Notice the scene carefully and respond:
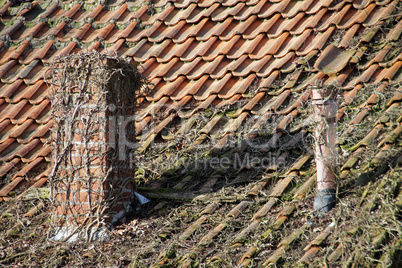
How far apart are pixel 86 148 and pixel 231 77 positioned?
197 centimetres

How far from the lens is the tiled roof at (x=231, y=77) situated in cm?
396

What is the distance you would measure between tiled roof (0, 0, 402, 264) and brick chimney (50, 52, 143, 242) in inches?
27.7

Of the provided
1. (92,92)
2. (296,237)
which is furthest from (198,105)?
(296,237)

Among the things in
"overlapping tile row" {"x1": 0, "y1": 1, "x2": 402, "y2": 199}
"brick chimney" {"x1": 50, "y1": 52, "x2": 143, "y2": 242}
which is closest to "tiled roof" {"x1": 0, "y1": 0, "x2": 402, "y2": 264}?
"overlapping tile row" {"x1": 0, "y1": 1, "x2": 402, "y2": 199}

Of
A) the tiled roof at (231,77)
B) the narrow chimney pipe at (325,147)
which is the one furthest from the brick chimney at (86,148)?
the narrow chimney pipe at (325,147)

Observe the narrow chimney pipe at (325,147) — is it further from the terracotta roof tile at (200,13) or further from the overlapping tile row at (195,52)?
the terracotta roof tile at (200,13)

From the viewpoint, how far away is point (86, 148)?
382cm

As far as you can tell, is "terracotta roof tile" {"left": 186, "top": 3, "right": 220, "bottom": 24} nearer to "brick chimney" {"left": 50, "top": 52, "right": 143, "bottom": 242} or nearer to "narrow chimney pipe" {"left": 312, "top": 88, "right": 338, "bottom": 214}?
"brick chimney" {"left": 50, "top": 52, "right": 143, "bottom": 242}

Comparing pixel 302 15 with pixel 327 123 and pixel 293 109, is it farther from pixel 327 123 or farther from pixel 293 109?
pixel 327 123

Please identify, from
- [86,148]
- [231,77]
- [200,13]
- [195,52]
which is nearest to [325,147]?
[231,77]

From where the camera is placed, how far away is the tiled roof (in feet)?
13.0

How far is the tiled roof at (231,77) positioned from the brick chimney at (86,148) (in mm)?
704

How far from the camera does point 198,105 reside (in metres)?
4.98

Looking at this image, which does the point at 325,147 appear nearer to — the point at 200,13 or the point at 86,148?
the point at 86,148
